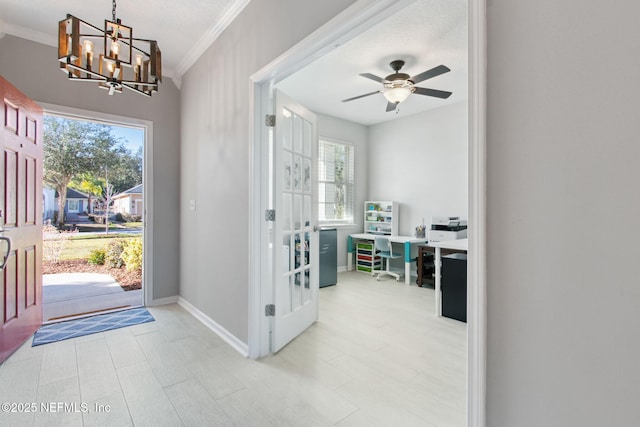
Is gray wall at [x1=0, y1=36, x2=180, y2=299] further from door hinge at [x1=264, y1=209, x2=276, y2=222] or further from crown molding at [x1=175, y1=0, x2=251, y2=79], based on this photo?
door hinge at [x1=264, y1=209, x2=276, y2=222]

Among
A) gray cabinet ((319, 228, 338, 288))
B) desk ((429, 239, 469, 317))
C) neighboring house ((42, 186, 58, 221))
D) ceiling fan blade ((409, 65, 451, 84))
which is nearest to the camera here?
ceiling fan blade ((409, 65, 451, 84))

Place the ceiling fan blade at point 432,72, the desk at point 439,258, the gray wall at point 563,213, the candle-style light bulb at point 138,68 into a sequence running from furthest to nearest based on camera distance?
the desk at point 439,258, the ceiling fan blade at point 432,72, the candle-style light bulb at point 138,68, the gray wall at point 563,213

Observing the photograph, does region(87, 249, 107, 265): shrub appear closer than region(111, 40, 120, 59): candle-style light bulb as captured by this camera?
No

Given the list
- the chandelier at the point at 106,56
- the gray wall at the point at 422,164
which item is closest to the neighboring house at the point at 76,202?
the chandelier at the point at 106,56

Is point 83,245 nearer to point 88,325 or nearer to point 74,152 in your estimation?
point 74,152

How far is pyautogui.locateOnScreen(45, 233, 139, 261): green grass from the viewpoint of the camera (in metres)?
4.55

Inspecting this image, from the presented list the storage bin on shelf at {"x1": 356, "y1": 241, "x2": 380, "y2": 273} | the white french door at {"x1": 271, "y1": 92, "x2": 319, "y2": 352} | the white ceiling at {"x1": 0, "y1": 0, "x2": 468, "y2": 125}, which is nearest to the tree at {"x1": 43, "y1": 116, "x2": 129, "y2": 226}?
the white ceiling at {"x1": 0, "y1": 0, "x2": 468, "y2": 125}

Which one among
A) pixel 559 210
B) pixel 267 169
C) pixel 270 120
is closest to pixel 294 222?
pixel 267 169

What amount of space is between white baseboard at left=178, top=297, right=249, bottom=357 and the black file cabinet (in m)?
2.07

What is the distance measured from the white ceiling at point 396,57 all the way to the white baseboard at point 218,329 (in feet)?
8.42

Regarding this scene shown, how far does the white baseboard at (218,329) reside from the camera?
2424 mm

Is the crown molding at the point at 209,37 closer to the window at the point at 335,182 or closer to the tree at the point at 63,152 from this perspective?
the tree at the point at 63,152

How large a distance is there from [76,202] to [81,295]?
4.47ft

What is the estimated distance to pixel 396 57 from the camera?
3279 mm
